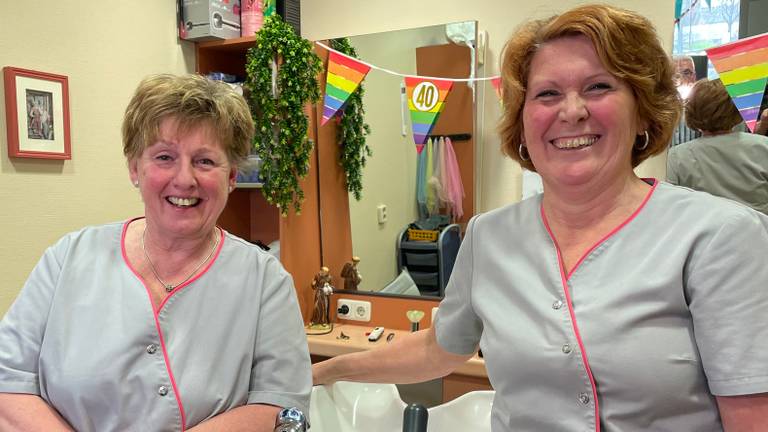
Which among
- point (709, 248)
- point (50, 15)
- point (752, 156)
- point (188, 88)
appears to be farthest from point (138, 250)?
point (752, 156)

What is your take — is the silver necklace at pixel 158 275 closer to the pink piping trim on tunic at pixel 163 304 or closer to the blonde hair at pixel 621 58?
the pink piping trim on tunic at pixel 163 304

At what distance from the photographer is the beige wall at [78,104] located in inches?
79.2

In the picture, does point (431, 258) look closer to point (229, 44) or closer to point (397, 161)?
point (397, 161)

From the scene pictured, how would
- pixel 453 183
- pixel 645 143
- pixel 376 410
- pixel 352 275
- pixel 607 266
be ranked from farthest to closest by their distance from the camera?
pixel 352 275 → pixel 453 183 → pixel 376 410 → pixel 645 143 → pixel 607 266


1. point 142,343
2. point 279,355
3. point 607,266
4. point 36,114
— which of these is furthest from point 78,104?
point 607,266

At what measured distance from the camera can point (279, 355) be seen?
1.18 m

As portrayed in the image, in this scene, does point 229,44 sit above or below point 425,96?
above

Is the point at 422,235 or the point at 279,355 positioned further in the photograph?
the point at 422,235

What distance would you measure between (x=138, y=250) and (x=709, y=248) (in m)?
1.07

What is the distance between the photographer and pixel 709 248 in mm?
874

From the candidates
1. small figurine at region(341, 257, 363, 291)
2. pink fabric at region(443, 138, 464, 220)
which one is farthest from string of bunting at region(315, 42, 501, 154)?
small figurine at region(341, 257, 363, 291)

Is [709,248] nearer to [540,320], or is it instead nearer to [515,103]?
[540,320]

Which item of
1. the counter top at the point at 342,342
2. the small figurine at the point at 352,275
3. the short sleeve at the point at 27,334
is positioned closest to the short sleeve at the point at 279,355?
the short sleeve at the point at 27,334

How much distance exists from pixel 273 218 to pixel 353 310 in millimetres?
668
